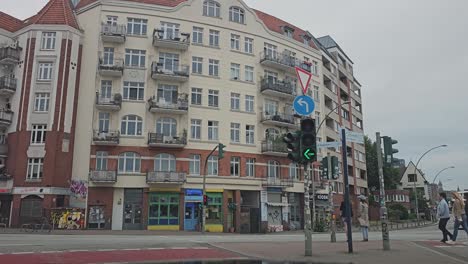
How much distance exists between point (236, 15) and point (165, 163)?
1795 centimetres

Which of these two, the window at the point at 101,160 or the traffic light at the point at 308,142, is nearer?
the traffic light at the point at 308,142

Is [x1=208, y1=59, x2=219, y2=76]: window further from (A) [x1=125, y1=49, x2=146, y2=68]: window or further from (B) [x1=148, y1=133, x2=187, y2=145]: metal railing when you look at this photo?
(B) [x1=148, y1=133, x2=187, y2=145]: metal railing

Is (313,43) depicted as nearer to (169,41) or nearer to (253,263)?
(169,41)

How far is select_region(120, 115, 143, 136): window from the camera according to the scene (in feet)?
126

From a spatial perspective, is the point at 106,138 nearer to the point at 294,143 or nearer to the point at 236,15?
the point at 236,15

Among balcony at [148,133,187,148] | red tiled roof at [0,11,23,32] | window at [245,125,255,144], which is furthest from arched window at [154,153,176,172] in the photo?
red tiled roof at [0,11,23,32]

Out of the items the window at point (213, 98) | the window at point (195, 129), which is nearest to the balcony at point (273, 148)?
the window at point (213, 98)

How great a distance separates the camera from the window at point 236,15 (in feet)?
147

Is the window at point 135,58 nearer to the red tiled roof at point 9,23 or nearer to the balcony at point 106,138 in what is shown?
the balcony at point 106,138

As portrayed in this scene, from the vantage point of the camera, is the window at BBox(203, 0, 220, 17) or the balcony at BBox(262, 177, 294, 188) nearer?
the balcony at BBox(262, 177, 294, 188)

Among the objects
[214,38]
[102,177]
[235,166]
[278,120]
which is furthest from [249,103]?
[102,177]

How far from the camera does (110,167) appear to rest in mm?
37000

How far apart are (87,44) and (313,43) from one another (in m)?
28.6

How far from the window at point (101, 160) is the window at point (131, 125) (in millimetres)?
2555
